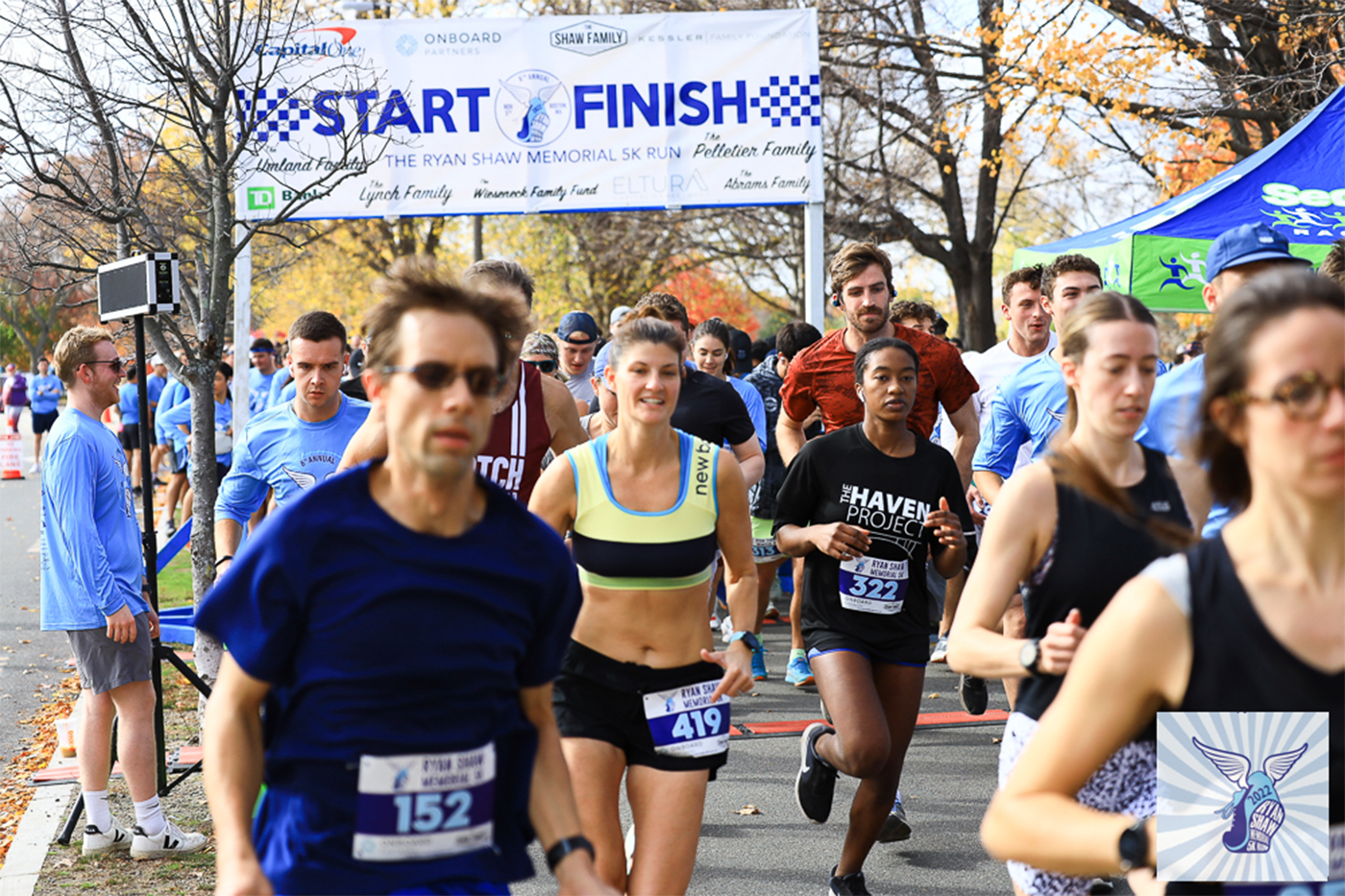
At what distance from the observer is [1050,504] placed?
2.97 m

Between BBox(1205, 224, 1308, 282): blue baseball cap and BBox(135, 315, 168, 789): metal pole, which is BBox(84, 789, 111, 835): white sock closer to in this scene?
BBox(135, 315, 168, 789): metal pole

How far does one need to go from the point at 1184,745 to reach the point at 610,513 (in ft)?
7.30

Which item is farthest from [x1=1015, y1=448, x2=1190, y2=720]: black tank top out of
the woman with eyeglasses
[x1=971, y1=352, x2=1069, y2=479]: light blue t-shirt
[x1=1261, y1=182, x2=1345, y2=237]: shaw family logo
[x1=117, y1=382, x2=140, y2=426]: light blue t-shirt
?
[x1=117, y1=382, x2=140, y2=426]: light blue t-shirt

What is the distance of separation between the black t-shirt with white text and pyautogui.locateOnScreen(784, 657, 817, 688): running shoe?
10.2ft

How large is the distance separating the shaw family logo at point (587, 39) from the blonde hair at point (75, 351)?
7304 millimetres

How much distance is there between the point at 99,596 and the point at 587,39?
8081mm

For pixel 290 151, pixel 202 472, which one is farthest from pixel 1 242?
pixel 290 151

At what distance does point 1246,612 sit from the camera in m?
1.83

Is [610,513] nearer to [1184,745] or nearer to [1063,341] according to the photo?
[1063,341]

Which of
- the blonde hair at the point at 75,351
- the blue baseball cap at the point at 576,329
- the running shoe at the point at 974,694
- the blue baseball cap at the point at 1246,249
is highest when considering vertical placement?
the blue baseball cap at the point at 1246,249

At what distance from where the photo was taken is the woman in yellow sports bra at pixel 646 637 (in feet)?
12.8

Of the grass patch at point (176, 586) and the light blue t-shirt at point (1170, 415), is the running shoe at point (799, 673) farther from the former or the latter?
the grass patch at point (176, 586)

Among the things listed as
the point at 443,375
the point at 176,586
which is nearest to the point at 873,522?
the point at 443,375
